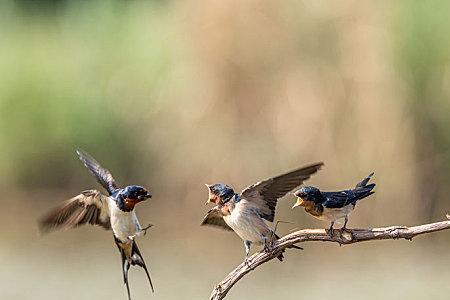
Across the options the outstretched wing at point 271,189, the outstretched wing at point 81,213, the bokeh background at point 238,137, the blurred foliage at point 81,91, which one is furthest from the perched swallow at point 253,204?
the blurred foliage at point 81,91

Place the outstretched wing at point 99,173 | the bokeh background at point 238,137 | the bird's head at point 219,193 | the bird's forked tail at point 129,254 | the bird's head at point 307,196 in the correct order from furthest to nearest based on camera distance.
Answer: the bokeh background at point 238,137 < the outstretched wing at point 99,173 < the bird's forked tail at point 129,254 < the bird's head at point 219,193 < the bird's head at point 307,196

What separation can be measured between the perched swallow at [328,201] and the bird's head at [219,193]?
0.16 m

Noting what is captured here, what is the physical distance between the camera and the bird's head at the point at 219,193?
2.70 meters

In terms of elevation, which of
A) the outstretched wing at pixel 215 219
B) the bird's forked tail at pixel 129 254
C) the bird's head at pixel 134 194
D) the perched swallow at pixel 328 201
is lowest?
the bird's forked tail at pixel 129 254

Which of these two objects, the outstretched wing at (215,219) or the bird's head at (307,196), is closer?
the bird's head at (307,196)

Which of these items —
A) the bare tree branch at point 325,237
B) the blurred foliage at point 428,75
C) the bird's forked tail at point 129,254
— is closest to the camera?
the bare tree branch at point 325,237

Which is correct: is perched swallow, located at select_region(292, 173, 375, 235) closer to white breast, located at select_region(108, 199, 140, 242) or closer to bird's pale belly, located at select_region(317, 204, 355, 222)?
bird's pale belly, located at select_region(317, 204, 355, 222)

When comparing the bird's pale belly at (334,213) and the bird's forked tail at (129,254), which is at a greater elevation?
the bird's pale belly at (334,213)

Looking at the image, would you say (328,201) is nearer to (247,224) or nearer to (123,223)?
(247,224)

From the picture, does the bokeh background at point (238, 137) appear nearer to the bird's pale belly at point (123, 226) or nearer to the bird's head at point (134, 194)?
the bird's pale belly at point (123, 226)

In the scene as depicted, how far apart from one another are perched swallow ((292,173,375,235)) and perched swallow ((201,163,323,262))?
7 centimetres

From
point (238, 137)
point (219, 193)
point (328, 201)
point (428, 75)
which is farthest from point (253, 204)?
point (238, 137)

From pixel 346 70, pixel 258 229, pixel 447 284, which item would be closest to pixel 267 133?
pixel 346 70

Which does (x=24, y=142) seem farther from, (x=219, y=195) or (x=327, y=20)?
(x=219, y=195)
